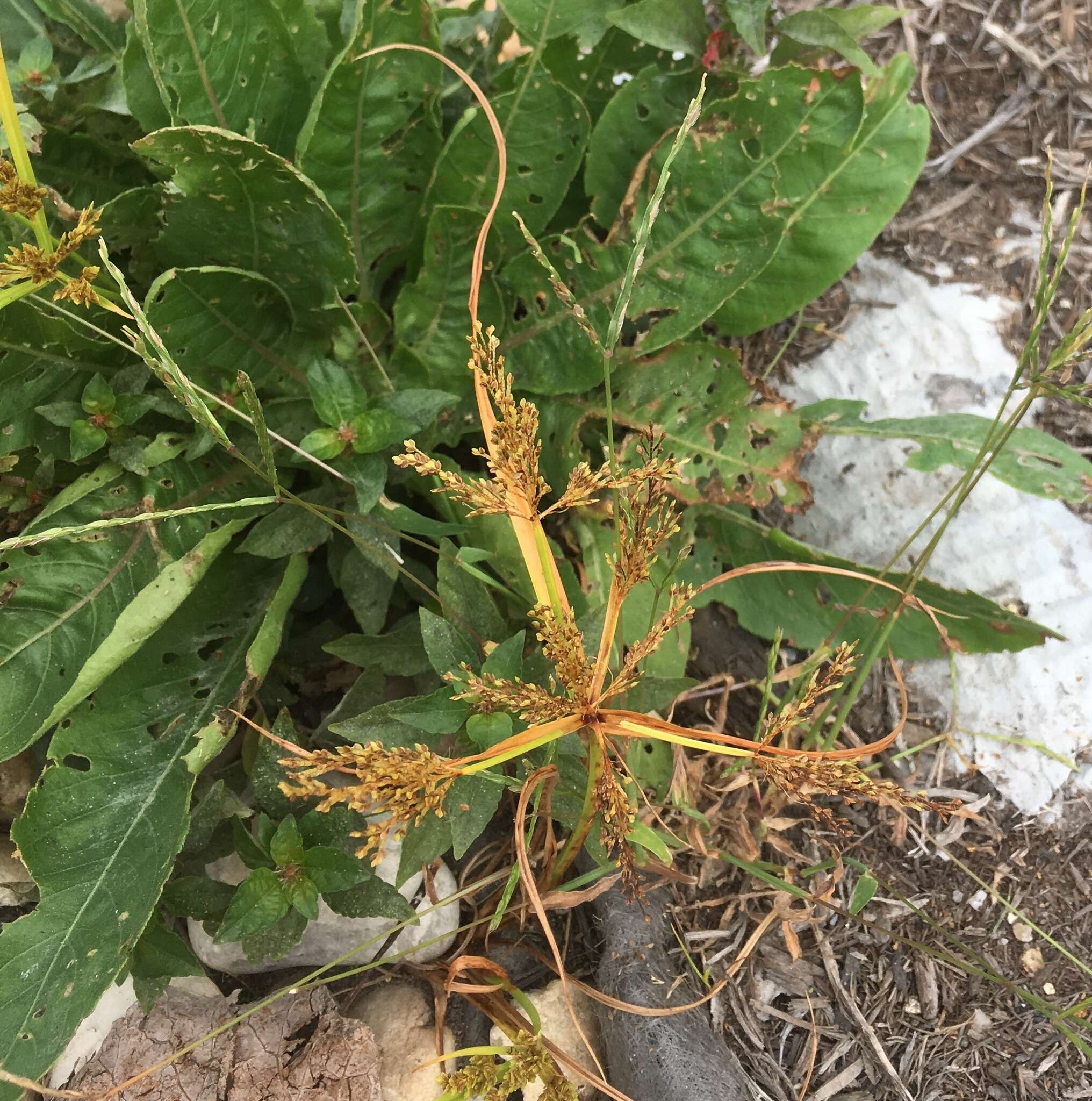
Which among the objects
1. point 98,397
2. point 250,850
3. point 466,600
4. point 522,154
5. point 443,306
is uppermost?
point 522,154

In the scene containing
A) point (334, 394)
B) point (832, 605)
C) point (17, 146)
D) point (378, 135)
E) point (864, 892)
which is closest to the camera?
point (17, 146)

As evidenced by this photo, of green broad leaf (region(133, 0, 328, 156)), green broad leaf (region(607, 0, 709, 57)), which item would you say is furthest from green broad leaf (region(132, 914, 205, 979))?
green broad leaf (region(607, 0, 709, 57))

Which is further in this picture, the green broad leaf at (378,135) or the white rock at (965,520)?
the white rock at (965,520)

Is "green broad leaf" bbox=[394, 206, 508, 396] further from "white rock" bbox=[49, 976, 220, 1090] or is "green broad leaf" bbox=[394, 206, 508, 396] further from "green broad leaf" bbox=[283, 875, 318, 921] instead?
"white rock" bbox=[49, 976, 220, 1090]

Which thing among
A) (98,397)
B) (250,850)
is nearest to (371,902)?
(250,850)

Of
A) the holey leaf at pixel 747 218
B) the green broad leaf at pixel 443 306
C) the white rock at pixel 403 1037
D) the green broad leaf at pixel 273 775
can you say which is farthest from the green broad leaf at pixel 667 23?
the white rock at pixel 403 1037

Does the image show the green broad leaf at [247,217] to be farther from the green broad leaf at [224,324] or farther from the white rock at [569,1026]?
the white rock at [569,1026]

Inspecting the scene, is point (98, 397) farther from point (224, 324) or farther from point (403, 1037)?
point (403, 1037)
